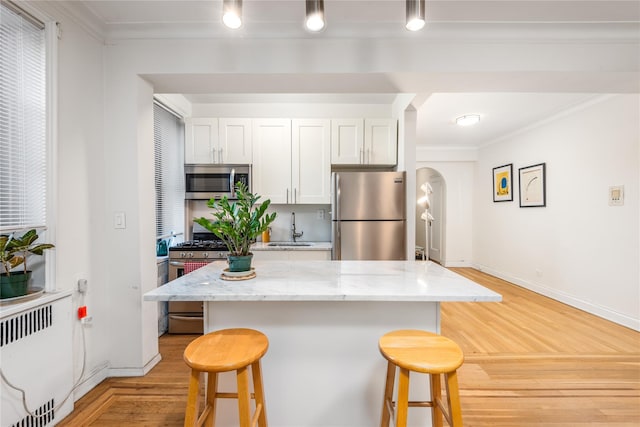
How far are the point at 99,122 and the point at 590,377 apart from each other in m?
4.12

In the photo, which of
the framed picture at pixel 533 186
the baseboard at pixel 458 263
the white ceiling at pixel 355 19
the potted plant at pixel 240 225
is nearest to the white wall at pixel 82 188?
the white ceiling at pixel 355 19

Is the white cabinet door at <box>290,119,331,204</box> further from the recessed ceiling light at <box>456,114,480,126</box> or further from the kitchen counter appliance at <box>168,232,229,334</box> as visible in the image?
the recessed ceiling light at <box>456,114,480,126</box>

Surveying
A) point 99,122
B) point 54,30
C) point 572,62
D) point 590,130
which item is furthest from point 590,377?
point 54,30

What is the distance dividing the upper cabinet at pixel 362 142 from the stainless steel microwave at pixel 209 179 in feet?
3.67

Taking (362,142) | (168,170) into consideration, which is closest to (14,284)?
(168,170)

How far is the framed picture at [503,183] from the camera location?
468 cm

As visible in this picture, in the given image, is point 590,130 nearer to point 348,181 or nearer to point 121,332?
point 348,181

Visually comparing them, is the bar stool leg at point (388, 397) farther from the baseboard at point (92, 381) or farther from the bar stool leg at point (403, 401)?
the baseboard at point (92, 381)

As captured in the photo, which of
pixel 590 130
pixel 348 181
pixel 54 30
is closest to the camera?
pixel 54 30

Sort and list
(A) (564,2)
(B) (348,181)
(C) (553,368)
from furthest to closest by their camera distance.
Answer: (B) (348,181) → (C) (553,368) → (A) (564,2)

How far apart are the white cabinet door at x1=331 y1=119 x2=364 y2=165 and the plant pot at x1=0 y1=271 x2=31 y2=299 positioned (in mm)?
2711

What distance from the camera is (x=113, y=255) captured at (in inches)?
79.1

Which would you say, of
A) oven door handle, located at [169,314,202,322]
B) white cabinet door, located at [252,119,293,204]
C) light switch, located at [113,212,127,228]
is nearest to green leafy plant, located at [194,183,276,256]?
light switch, located at [113,212,127,228]

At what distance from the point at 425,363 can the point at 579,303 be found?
148 inches
